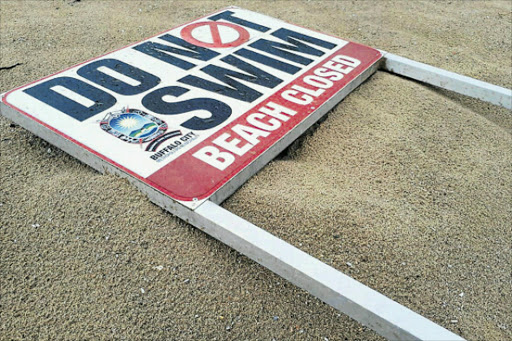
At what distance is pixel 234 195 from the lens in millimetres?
1837

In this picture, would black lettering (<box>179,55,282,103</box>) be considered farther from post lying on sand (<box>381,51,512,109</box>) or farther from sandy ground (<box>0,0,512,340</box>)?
post lying on sand (<box>381,51,512,109</box>)

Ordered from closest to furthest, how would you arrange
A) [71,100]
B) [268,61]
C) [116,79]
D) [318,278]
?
[318,278] < [71,100] < [116,79] < [268,61]

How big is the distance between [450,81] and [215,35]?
4.14ft

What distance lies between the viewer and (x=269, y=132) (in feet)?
6.63

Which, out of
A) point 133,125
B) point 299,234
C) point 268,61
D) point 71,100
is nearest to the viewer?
point 299,234

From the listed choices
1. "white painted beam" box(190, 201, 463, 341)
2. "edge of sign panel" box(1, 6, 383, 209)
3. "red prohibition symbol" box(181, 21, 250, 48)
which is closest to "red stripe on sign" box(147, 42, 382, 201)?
"edge of sign panel" box(1, 6, 383, 209)

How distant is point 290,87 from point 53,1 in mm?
2104

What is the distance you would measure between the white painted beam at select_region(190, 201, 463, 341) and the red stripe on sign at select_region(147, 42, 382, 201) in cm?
11

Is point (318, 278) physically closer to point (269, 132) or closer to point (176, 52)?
point (269, 132)

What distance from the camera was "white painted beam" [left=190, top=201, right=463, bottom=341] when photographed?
1.34 meters

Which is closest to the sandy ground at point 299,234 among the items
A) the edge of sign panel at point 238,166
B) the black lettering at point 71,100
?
→ the edge of sign panel at point 238,166

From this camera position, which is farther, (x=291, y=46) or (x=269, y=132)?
(x=291, y=46)

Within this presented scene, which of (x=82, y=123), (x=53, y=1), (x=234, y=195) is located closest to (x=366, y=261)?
(x=234, y=195)

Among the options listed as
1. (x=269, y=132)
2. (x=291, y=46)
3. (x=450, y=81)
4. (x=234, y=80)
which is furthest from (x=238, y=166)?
(x=450, y=81)
